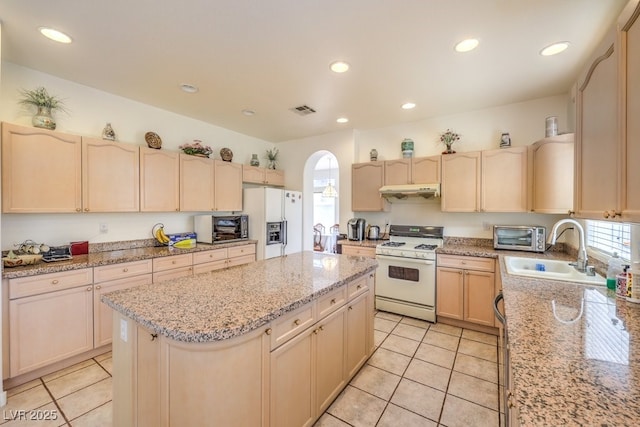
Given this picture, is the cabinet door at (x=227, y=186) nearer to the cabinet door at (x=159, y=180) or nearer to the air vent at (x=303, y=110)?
the cabinet door at (x=159, y=180)

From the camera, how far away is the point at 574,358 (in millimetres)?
945

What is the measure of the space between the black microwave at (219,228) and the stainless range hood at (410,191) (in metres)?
2.14

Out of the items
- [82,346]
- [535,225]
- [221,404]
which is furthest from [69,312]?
[535,225]

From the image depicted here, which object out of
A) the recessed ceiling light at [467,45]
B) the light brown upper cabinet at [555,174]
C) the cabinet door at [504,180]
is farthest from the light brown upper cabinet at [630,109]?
the cabinet door at [504,180]

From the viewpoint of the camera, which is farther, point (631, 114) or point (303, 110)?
point (303, 110)

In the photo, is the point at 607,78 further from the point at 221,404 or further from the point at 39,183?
the point at 39,183

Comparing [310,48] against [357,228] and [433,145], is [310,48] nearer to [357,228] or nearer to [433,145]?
[433,145]

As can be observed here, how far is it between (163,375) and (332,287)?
982 mm

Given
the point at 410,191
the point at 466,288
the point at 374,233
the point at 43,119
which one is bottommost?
the point at 466,288

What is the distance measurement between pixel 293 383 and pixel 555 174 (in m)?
3.10

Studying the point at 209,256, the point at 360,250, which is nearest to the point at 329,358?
the point at 360,250

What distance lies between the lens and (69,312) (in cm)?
236

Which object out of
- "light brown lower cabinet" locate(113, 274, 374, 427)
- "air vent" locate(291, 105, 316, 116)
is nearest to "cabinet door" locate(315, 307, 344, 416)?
"light brown lower cabinet" locate(113, 274, 374, 427)

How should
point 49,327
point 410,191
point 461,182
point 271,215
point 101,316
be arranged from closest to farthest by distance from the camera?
1. point 49,327
2. point 101,316
3. point 461,182
4. point 410,191
5. point 271,215
